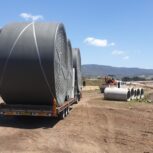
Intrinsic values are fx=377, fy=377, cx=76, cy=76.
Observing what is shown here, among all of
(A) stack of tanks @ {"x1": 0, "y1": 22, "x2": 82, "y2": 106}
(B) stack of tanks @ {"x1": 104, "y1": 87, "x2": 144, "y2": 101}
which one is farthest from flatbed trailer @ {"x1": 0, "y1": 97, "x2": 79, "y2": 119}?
(B) stack of tanks @ {"x1": 104, "y1": 87, "x2": 144, "y2": 101}

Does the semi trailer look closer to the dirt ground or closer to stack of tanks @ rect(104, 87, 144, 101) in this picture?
the dirt ground

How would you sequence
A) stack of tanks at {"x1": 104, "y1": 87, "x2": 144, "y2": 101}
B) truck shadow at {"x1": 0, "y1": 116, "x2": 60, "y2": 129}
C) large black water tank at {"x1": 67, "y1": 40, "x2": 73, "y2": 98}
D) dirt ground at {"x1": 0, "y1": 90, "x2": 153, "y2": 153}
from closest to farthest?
dirt ground at {"x1": 0, "y1": 90, "x2": 153, "y2": 153}, truck shadow at {"x1": 0, "y1": 116, "x2": 60, "y2": 129}, large black water tank at {"x1": 67, "y1": 40, "x2": 73, "y2": 98}, stack of tanks at {"x1": 104, "y1": 87, "x2": 144, "y2": 101}

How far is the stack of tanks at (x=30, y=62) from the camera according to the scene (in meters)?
15.7

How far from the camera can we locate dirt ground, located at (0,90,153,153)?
12113 mm

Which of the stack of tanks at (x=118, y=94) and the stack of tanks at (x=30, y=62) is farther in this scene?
the stack of tanks at (x=118, y=94)

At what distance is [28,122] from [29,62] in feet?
9.65

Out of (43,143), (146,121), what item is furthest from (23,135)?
(146,121)

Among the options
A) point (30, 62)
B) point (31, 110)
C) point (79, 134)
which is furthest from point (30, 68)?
point (79, 134)

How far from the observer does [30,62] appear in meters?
15.7

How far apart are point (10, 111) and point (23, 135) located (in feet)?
8.05

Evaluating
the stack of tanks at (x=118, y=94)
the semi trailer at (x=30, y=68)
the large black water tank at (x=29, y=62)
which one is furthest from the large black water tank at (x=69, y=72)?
the stack of tanks at (x=118, y=94)

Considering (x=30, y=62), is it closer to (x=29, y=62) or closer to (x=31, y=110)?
(x=29, y=62)

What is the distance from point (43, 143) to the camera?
1258cm

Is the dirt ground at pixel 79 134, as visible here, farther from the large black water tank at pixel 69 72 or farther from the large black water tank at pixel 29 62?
the large black water tank at pixel 69 72
